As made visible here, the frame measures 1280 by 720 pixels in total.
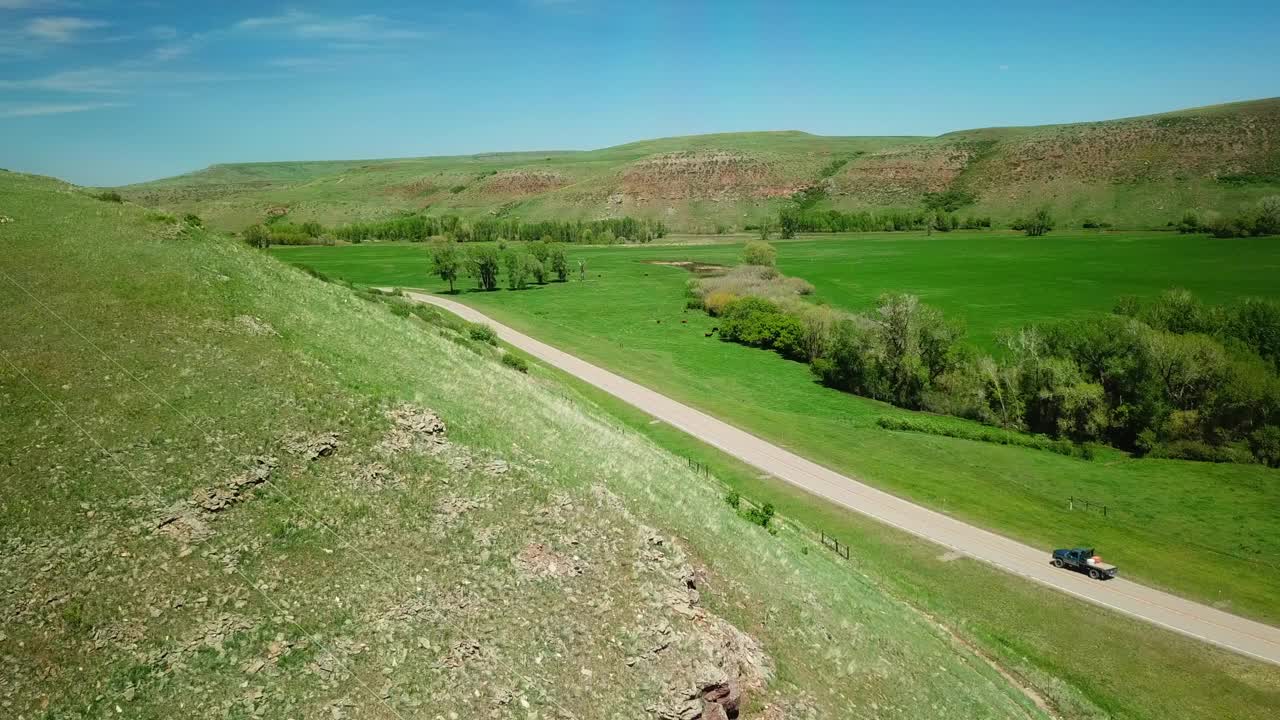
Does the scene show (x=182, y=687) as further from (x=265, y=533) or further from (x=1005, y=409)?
(x=1005, y=409)

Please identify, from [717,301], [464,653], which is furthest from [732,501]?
[717,301]

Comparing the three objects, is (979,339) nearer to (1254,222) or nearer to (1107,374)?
(1107,374)

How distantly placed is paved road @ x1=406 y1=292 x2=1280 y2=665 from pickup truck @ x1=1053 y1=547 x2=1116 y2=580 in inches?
18.8

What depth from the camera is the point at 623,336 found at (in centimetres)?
10462

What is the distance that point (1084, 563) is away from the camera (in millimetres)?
40969

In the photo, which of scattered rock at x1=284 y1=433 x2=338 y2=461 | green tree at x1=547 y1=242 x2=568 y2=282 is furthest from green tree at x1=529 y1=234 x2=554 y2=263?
scattered rock at x1=284 y1=433 x2=338 y2=461

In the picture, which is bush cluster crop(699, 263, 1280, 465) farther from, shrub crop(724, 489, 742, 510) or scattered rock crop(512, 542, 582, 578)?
scattered rock crop(512, 542, 582, 578)

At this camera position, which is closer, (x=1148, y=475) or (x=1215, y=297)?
(x=1148, y=475)

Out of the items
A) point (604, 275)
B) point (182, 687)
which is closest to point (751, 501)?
point (182, 687)

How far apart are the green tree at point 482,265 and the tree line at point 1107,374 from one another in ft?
261

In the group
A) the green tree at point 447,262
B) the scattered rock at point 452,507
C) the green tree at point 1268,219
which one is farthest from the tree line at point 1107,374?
the green tree at point 1268,219

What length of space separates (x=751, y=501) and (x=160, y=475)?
32733 mm

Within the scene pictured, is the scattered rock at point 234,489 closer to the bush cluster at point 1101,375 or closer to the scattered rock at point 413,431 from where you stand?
the scattered rock at point 413,431

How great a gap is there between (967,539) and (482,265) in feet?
388
